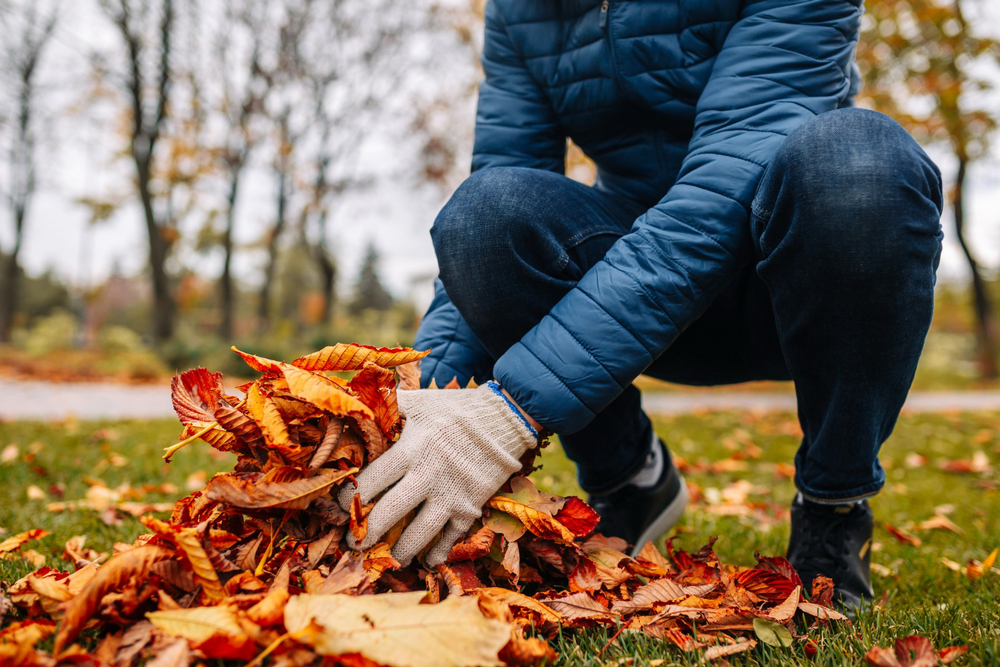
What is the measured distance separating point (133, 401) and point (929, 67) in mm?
13574

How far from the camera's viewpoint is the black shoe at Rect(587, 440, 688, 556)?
180 cm

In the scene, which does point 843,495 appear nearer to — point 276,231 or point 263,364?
point 263,364

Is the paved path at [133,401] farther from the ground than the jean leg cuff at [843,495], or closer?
closer

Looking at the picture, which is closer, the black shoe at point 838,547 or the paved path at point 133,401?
the black shoe at point 838,547

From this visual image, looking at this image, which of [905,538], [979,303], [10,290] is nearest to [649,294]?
[905,538]

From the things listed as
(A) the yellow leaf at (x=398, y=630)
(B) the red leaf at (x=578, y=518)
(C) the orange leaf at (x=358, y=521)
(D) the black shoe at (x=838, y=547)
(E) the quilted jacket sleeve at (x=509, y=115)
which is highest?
(E) the quilted jacket sleeve at (x=509, y=115)

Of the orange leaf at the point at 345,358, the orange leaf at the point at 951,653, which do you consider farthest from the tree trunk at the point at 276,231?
the orange leaf at the point at 951,653

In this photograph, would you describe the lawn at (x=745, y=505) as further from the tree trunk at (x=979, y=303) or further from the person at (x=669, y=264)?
the tree trunk at (x=979, y=303)

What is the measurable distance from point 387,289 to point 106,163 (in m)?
27.0

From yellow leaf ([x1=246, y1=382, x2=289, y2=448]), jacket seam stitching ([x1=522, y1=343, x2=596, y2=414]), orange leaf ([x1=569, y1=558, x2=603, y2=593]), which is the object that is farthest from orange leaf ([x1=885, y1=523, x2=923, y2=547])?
yellow leaf ([x1=246, y1=382, x2=289, y2=448])

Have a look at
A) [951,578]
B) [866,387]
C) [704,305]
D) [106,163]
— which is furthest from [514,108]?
[106,163]

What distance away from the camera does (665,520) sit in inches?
74.2

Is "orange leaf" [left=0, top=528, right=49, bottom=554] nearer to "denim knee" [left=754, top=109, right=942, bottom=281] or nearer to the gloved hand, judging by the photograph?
the gloved hand

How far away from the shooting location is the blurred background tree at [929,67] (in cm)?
1007
